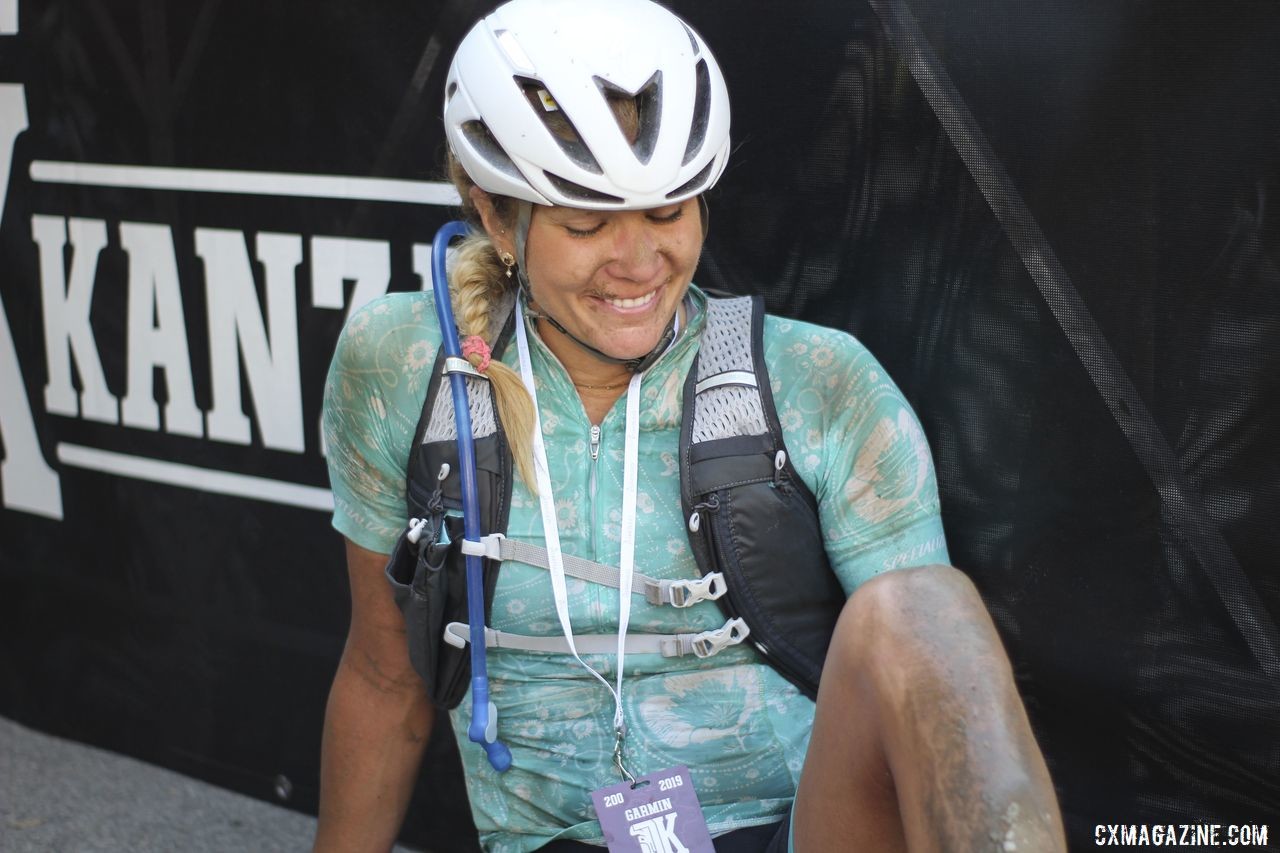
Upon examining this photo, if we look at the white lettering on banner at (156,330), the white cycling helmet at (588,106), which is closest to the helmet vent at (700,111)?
the white cycling helmet at (588,106)

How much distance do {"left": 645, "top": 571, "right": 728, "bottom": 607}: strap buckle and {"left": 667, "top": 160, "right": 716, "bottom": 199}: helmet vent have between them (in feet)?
1.82

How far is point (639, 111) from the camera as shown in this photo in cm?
215

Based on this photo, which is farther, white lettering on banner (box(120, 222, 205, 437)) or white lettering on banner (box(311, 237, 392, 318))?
white lettering on banner (box(120, 222, 205, 437))

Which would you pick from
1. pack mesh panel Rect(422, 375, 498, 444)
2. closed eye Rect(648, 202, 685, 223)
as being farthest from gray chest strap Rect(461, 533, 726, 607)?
closed eye Rect(648, 202, 685, 223)

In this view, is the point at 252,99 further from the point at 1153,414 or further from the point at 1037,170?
the point at 1153,414

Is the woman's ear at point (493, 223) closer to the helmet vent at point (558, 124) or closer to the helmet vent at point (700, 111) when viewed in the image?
the helmet vent at point (558, 124)

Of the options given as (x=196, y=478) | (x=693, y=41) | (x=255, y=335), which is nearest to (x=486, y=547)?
(x=693, y=41)

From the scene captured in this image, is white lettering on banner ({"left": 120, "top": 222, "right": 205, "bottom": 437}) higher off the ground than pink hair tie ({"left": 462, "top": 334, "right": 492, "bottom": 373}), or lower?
lower

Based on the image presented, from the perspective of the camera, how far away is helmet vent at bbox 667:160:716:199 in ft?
6.91

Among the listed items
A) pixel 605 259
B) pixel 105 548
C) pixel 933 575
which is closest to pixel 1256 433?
pixel 933 575

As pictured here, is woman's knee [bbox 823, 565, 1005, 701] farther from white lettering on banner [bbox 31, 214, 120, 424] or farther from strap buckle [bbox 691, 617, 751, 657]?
white lettering on banner [bbox 31, 214, 120, 424]

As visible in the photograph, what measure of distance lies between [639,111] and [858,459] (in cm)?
61

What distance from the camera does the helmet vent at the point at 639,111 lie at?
2104 mm

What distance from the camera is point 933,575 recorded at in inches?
66.2
